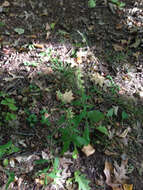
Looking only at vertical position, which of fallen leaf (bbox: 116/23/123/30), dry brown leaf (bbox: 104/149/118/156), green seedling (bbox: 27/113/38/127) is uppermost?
fallen leaf (bbox: 116/23/123/30)

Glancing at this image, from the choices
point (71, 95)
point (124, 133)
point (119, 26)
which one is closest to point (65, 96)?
point (71, 95)

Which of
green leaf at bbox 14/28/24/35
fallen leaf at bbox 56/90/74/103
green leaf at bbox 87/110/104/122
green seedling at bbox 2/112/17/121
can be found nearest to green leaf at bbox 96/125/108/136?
green leaf at bbox 87/110/104/122

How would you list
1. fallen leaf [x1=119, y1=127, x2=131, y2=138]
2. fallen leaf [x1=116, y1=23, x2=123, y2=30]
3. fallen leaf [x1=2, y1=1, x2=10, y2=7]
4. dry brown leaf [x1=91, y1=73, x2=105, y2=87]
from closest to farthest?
1. fallen leaf [x1=119, y1=127, x2=131, y2=138]
2. dry brown leaf [x1=91, y1=73, x2=105, y2=87]
3. fallen leaf [x1=2, y1=1, x2=10, y2=7]
4. fallen leaf [x1=116, y1=23, x2=123, y2=30]

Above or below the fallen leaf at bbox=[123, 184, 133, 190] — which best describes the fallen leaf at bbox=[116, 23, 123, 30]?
above

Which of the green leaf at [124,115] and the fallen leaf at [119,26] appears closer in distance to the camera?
the green leaf at [124,115]

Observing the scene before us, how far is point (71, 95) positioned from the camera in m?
2.47

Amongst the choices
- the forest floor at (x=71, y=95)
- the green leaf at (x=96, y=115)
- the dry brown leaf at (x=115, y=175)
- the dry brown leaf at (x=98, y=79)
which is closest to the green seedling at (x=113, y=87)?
the forest floor at (x=71, y=95)

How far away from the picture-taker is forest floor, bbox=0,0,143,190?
203 cm

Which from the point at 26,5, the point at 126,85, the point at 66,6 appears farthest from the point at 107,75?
the point at 26,5

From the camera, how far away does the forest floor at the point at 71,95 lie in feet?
6.66

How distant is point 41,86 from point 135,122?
1237 millimetres

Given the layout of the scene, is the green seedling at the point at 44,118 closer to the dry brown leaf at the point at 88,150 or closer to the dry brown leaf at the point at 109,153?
the dry brown leaf at the point at 88,150

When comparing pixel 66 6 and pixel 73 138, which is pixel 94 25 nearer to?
pixel 66 6

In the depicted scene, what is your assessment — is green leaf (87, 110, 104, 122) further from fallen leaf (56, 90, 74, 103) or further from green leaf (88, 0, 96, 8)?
green leaf (88, 0, 96, 8)
